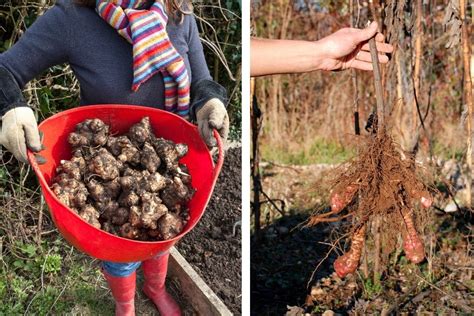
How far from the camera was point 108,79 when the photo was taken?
1.92 metres

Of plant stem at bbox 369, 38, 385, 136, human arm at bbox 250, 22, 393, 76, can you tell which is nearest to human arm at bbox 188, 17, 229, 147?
human arm at bbox 250, 22, 393, 76

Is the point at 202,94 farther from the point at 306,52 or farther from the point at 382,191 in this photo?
the point at 382,191

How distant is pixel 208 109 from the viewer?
1913 millimetres

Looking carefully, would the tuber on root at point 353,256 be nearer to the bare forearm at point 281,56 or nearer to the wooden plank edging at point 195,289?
the wooden plank edging at point 195,289

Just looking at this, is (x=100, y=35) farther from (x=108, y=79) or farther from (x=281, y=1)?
(x=281, y=1)

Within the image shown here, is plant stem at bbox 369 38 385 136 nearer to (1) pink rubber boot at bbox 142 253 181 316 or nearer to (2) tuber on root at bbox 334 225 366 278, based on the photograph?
(2) tuber on root at bbox 334 225 366 278

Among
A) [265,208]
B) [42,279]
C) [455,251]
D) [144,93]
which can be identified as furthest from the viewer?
[265,208]

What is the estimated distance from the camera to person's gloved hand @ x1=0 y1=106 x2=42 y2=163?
5.60 ft

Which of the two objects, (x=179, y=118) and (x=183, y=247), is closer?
(x=179, y=118)

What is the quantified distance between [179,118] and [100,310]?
0.78 meters

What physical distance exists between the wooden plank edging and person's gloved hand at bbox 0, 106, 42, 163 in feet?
2.51

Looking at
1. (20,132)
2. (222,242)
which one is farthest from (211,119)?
(222,242)

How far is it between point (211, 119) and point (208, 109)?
0.07 metres

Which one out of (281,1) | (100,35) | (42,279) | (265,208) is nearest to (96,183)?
(100,35)
